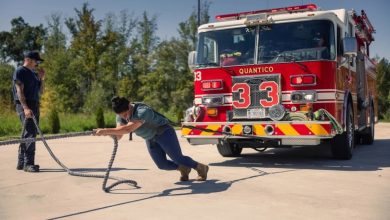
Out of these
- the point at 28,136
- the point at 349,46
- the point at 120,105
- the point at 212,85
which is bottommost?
the point at 28,136

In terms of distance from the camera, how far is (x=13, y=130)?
62.4 feet

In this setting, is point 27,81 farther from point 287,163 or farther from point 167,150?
point 287,163

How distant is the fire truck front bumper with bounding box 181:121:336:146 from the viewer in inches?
299

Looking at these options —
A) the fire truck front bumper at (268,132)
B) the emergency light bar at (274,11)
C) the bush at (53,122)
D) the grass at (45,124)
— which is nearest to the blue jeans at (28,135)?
the fire truck front bumper at (268,132)

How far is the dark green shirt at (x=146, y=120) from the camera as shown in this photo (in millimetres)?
5734

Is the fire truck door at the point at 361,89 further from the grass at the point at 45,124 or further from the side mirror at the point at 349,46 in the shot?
the grass at the point at 45,124

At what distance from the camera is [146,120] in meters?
5.84

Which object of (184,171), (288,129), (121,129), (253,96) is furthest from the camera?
(253,96)

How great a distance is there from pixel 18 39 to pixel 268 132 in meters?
64.6

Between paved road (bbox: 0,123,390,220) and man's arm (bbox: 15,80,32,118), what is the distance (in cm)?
100

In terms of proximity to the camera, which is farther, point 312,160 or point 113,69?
point 113,69

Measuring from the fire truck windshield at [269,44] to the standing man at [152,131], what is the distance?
9.17 feet

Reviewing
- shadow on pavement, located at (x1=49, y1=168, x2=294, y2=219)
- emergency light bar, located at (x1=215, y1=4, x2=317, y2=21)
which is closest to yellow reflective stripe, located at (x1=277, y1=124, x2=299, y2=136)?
shadow on pavement, located at (x1=49, y1=168, x2=294, y2=219)

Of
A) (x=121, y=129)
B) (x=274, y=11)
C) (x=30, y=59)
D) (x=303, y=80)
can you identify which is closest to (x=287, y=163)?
(x=303, y=80)
